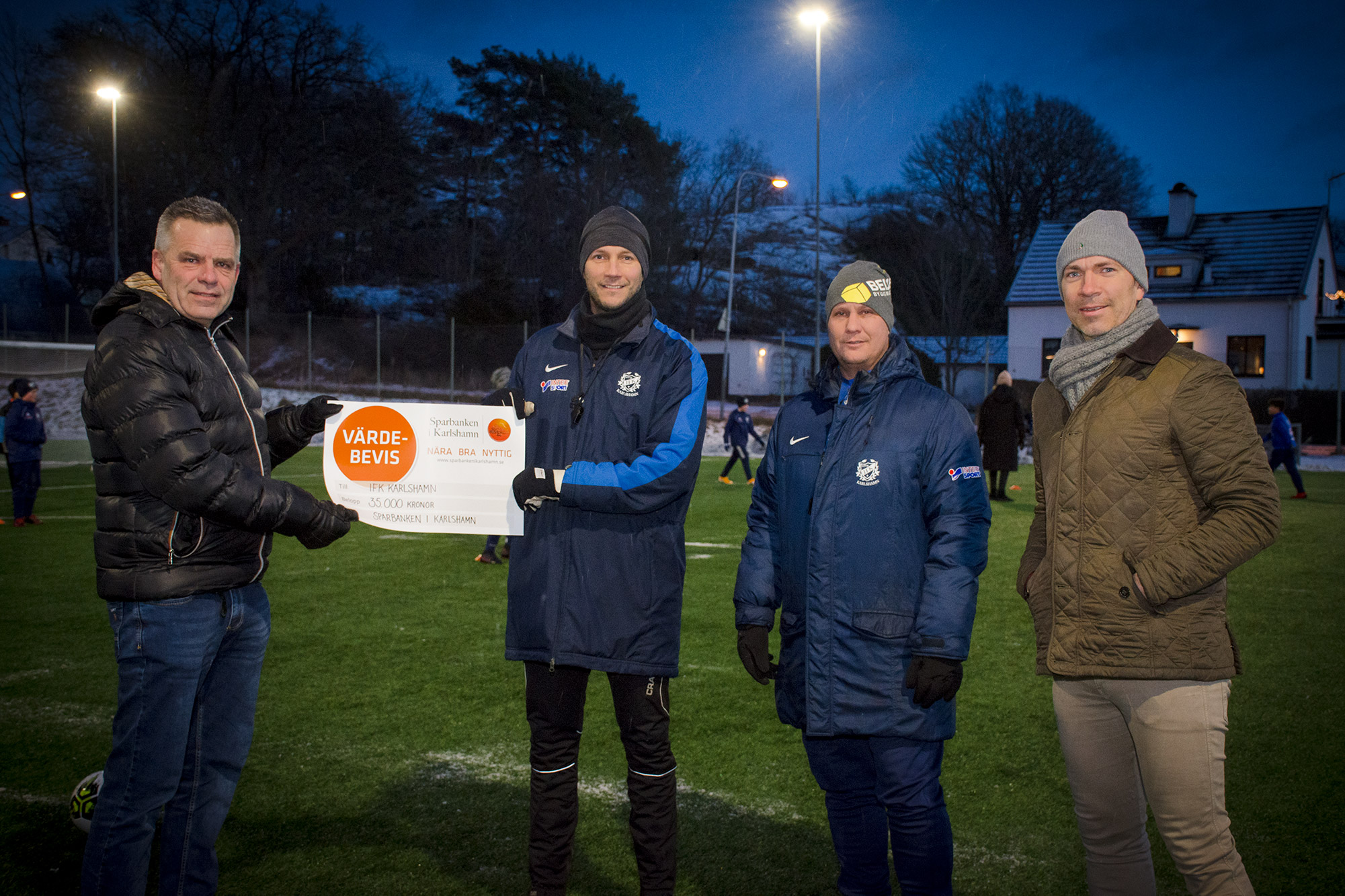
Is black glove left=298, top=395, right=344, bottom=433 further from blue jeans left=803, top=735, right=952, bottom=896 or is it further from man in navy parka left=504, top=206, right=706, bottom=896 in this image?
blue jeans left=803, top=735, right=952, bottom=896

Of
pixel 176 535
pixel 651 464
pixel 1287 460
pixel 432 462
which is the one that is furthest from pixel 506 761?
pixel 1287 460

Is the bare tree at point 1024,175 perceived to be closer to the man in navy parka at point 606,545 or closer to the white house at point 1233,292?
the white house at point 1233,292

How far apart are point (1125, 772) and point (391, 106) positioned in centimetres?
4454

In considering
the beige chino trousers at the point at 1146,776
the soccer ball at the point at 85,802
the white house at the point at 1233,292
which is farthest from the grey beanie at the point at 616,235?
the white house at the point at 1233,292

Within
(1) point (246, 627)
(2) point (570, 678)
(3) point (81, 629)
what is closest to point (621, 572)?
(2) point (570, 678)

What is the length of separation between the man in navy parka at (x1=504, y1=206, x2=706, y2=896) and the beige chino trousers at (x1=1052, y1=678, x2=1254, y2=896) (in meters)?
1.16

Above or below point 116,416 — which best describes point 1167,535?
below

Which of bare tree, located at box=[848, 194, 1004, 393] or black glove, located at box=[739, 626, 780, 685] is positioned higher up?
bare tree, located at box=[848, 194, 1004, 393]

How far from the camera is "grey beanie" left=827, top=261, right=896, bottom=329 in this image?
2.80m

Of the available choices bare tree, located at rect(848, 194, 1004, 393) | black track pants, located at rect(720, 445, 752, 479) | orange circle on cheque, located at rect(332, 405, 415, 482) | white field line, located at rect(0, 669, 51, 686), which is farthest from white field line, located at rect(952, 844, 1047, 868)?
bare tree, located at rect(848, 194, 1004, 393)

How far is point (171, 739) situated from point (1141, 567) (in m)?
2.55

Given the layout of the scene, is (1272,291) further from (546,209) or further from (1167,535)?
(1167,535)

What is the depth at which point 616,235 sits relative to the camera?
3031 mm

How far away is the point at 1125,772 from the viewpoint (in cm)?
247
